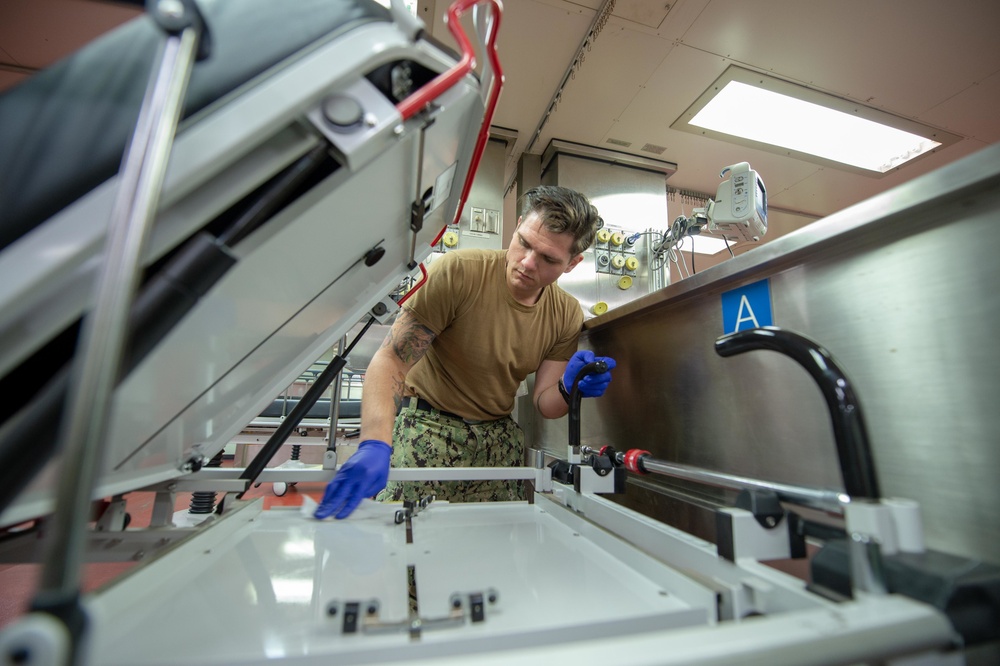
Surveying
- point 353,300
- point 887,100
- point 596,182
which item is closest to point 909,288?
point 353,300

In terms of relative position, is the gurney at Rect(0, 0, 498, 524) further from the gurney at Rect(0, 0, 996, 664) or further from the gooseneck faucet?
the gooseneck faucet

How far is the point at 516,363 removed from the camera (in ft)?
5.00

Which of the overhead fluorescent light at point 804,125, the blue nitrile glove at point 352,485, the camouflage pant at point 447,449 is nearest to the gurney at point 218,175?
the blue nitrile glove at point 352,485

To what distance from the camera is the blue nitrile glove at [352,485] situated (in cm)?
94

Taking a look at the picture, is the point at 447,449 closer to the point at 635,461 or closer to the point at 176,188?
the point at 635,461

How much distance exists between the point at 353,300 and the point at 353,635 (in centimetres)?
67

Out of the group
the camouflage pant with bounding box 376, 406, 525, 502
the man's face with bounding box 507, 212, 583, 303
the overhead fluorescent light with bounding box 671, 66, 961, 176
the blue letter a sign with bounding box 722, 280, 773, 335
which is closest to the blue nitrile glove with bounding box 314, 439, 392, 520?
the camouflage pant with bounding box 376, 406, 525, 502

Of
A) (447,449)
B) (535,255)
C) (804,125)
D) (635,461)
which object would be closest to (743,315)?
(635,461)

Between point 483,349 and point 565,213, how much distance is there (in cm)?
53

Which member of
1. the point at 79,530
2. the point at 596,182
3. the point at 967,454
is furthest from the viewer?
the point at 596,182

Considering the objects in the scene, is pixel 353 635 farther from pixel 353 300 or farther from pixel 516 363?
pixel 516 363

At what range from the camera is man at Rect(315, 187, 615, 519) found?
1361 mm

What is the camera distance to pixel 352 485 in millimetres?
963

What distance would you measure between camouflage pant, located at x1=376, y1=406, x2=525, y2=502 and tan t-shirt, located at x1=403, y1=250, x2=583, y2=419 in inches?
2.2
